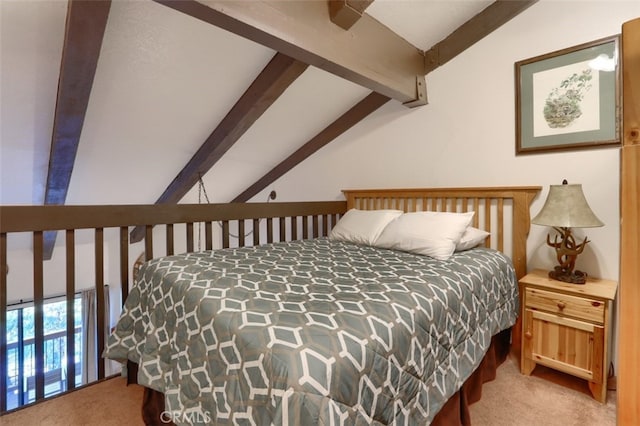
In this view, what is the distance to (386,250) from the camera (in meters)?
2.12

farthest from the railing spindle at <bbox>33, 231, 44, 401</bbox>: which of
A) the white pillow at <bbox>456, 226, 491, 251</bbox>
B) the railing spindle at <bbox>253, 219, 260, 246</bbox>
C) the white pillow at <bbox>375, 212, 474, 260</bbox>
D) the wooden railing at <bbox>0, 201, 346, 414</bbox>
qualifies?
the white pillow at <bbox>456, 226, 491, 251</bbox>

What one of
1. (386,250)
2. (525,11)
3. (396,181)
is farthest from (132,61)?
(525,11)

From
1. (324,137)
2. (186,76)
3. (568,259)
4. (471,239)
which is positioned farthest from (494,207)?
(186,76)

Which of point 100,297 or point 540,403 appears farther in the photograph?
point 100,297

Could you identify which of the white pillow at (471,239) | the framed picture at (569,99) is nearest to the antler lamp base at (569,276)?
the white pillow at (471,239)

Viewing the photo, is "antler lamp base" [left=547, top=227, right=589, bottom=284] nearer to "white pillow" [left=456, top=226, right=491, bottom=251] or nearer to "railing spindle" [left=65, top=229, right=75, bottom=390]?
"white pillow" [left=456, top=226, right=491, bottom=251]

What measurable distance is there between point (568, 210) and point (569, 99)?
31.7 inches

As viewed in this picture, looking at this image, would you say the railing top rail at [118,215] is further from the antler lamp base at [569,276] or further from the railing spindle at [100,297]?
the antler lamp base at [569,276]

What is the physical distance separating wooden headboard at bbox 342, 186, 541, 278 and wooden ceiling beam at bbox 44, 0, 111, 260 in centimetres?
233

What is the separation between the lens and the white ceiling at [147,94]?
1650 mm

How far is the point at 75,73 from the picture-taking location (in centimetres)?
162

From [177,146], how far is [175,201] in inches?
47.8

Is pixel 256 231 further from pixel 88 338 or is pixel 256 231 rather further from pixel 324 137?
pixel 88 338

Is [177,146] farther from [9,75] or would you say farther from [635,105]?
[635,105]
